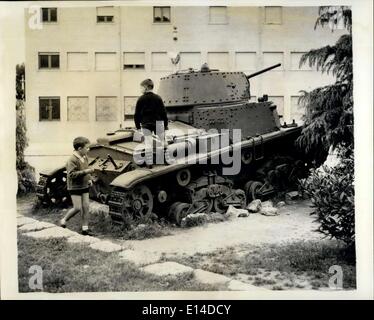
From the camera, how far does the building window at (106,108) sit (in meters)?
4.69

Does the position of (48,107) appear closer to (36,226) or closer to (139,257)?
(36,226)

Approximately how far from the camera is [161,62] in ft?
15.4

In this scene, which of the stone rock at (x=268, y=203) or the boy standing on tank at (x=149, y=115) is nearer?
the boy standing on tank at (x=149, y=115)

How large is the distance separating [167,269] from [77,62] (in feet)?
5.97

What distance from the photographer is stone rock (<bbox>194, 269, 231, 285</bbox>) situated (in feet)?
14.3

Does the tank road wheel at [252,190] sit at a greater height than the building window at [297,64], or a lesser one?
lesser

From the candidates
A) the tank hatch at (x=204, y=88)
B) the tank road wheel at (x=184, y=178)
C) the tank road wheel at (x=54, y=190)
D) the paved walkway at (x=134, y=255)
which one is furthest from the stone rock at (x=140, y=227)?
the tank hatch at (x=204, y=88)

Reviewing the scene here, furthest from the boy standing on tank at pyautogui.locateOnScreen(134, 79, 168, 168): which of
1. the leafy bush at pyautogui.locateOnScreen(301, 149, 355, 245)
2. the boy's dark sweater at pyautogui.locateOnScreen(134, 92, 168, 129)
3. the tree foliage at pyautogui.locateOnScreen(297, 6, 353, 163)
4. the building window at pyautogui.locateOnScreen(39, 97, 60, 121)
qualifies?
the leafy bush at pyautogui.locateOnScreen(301, 149, 355, 245)

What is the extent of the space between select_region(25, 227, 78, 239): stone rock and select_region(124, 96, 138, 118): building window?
1092 millimetres

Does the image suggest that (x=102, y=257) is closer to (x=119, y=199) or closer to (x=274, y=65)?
(x=119, y=199)

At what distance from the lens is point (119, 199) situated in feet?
15.2

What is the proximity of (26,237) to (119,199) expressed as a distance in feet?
2.62

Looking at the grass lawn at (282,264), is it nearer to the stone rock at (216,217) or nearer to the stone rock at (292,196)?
the stone rock at (216,217)

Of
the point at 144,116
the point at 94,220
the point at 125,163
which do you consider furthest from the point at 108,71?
the point at 94,220
